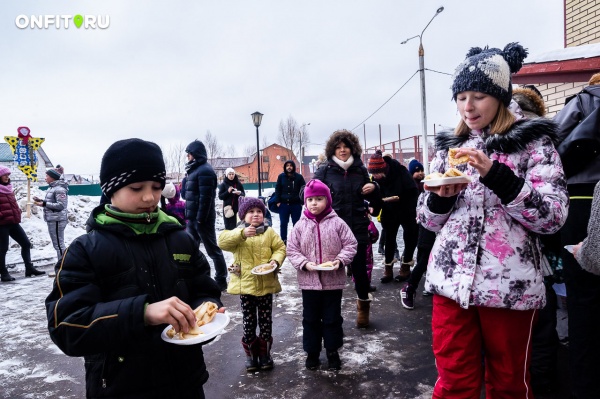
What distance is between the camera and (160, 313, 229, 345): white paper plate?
1.49 meters

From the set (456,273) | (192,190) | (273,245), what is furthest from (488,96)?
(192,190)

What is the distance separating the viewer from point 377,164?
6.36 metres

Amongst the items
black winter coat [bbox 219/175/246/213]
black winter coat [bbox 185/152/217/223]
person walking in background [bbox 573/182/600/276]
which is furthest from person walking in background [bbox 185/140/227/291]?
person walking in background [bbox 573/182/600/276]

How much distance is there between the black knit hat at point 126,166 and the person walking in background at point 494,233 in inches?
56.2

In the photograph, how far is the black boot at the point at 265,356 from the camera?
3539 millimetres

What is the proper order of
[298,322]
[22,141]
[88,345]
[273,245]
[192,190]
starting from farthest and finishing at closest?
[22,141] < [192,190] < [298,322] < [273,245] < [88,345]

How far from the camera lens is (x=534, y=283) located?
6.30ft

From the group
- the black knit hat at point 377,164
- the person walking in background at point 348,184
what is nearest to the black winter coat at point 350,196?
the person walking in background at point 348,184

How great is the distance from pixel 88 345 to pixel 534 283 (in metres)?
2.06

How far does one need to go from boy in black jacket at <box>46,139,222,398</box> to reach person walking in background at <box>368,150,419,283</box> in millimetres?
4882

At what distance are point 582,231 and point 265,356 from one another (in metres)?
2.72

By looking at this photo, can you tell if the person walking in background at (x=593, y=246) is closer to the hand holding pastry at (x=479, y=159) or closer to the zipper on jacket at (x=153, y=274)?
the hand holding pastry at (x=479, y=159)

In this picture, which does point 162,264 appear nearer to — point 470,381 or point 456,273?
point 456,273

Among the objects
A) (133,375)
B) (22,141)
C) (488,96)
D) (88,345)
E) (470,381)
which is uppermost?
(22,141)
